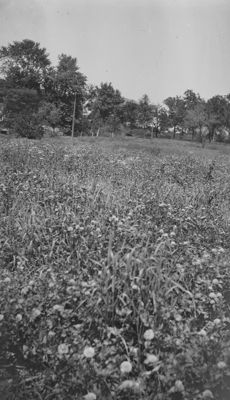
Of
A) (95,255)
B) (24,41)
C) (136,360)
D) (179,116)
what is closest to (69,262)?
(95,255)

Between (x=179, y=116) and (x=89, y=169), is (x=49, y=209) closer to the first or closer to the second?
(x=89, y=169)

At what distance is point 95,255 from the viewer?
334cm

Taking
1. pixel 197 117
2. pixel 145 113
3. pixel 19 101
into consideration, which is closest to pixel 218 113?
pixel 197 117

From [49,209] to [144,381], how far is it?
2.76 metres

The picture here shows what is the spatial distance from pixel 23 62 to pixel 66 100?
955 cm

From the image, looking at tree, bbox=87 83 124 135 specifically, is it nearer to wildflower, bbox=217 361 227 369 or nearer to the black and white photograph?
the black and white photograph

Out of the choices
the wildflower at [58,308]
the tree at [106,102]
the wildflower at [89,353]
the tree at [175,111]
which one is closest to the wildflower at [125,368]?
the wildflower at [89,353]

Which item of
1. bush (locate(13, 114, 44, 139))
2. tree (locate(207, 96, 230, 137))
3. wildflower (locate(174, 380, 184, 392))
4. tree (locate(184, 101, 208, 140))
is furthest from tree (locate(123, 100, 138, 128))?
wildflower (locate(174, 380, 184, 392))

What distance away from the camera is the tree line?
51.0m

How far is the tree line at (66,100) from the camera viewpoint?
167 feet

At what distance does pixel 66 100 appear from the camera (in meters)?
62.1

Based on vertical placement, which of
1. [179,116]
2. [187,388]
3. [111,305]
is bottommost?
[187,388]

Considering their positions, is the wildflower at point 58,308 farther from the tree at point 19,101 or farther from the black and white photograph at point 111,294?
the tree at point 19,101

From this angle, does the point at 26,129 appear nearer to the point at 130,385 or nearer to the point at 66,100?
the point at 130,385
